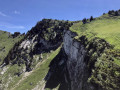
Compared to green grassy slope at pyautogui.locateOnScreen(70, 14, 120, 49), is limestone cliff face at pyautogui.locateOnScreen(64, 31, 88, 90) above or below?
below

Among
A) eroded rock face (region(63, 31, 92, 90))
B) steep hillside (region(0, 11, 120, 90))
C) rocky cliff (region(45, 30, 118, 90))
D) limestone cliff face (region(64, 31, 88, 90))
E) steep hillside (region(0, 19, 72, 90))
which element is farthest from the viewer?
steep hillside (region(0, 19, 72, 90))

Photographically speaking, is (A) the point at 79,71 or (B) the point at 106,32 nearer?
(A) the point at 79,71

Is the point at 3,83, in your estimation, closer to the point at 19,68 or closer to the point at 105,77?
the point at 19,68

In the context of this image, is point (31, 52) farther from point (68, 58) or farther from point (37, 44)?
point (68, 58)

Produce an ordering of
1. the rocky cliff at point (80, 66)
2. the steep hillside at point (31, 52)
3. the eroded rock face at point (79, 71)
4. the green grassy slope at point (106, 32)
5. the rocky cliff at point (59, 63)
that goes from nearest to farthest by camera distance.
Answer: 1. the rocky cliff at point (59, 63)
2. the rocky cliff at point (80, 66)
3. the eroded rock face at point (79, 71)
4. the green grassy slope at point (106, 32)
5. the steep hillside at point (31, 52)

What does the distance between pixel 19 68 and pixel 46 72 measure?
3726 cm

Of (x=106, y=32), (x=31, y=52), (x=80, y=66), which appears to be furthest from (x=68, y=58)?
(x=31, y=52)

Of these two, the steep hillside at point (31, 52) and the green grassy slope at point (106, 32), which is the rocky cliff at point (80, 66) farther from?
the steep hillside at point (31, 52)

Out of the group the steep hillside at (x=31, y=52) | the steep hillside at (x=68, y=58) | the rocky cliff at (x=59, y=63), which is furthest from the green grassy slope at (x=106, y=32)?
the steep hillside at (x=31, y=52)

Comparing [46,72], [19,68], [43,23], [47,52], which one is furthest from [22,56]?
[43,23]

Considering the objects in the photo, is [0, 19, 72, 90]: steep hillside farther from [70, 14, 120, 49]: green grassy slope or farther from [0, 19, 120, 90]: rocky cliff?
[70, 14, 120, 49]: green grassy slope

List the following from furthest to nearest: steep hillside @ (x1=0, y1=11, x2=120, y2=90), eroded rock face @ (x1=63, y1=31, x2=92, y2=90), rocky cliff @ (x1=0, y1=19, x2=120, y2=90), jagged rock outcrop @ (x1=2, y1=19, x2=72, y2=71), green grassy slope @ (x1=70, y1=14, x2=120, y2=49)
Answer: jagged rock outcrop @ (x1=2, y1=19, x2=72, y2=71)
green grassy slope @ (x1=70, y1=14, x2=120, y2=49)
eroded rock face @ (x1=63, y1=31, x2=92, y2=90)
steep hillside @ (x1=0, y1=11, x2=120, y2=90)
rocky cliff @ (x1=0, y1=19, x2=120, y2=90)

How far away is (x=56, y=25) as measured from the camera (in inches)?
5236

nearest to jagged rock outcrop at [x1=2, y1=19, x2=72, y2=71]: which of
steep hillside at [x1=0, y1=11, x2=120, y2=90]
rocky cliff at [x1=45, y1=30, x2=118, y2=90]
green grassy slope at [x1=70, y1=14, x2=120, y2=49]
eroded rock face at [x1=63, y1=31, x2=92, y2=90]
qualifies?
steep hillside at [x1=0, y1=11, x2=120, y2=90]
